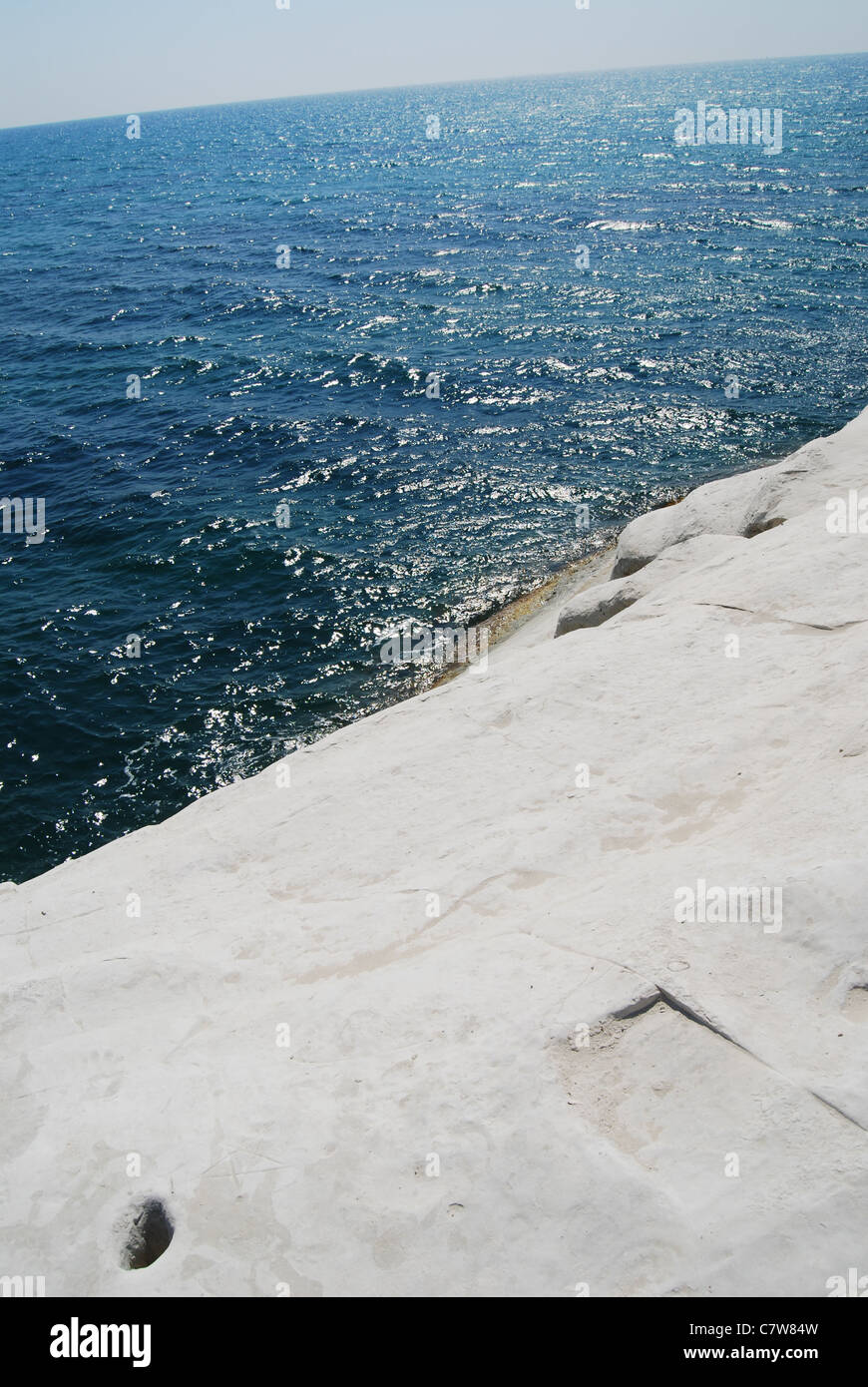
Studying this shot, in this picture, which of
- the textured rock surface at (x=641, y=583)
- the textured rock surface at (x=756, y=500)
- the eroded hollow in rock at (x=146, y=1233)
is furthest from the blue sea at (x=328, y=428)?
the eroded hollow in rock at (x=146, y=1233)

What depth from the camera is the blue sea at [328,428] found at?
22250 millimetres

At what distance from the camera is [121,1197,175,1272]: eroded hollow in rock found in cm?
666

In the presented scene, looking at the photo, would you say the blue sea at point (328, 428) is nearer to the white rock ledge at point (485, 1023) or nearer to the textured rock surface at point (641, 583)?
the textured rock surface at point (641, 583)

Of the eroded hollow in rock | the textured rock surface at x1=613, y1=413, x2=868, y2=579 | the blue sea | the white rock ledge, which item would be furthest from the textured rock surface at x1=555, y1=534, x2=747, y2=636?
the eroded hollow in rock

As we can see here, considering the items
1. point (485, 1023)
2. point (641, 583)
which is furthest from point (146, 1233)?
point (641, 583)

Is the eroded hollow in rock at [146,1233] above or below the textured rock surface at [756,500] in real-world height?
below

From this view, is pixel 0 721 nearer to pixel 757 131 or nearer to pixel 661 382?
pixel 661 382

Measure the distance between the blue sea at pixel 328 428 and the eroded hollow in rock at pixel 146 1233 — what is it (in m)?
13.1

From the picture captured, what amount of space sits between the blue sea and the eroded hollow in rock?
43.0ft

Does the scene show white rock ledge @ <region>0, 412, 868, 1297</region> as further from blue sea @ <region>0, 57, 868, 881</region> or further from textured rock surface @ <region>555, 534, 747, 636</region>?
blue sea @ <region>0, 57, 868, 881</region>

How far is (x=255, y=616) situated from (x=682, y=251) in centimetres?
4782

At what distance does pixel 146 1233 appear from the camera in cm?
676

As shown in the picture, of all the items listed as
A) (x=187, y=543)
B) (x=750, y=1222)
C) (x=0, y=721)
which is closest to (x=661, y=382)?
(x=187, y=543)

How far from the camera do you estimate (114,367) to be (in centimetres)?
4394
